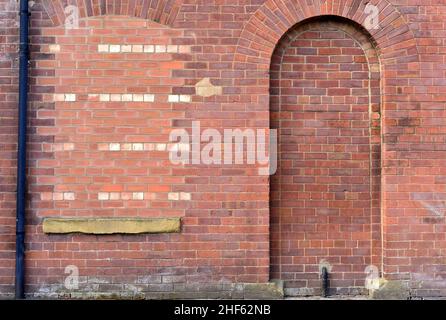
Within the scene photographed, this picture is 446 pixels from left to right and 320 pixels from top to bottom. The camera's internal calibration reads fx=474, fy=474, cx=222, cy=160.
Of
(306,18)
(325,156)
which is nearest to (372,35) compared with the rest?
(306,18)

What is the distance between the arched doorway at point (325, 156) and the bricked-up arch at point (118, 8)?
130 centimetres

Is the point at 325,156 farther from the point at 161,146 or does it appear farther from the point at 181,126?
the point at 161,146

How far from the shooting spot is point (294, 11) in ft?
17.1

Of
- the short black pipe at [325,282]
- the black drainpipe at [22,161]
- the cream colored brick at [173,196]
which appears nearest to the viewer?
the black drainpipe at [22,161]

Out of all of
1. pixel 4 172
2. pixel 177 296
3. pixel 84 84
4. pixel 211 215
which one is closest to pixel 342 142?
pixel 211 215

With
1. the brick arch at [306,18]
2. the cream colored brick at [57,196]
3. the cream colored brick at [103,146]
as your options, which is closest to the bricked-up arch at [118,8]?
the brick arch at [306,18]

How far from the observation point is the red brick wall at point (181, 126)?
A: 201 inches

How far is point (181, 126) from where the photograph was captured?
516 cm

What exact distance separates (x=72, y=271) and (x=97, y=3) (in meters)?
2.92

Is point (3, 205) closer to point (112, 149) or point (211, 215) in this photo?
point (112, 149)

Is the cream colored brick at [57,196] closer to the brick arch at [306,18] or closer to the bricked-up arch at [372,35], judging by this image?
the bricked-up arch at [372,35]

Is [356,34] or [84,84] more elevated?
[356,34]

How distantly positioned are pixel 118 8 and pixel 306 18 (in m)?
2.07

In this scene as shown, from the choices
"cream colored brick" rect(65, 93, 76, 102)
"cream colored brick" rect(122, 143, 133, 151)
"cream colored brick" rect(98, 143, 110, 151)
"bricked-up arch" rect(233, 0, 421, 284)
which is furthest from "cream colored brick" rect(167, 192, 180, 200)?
"cream colored brick" rect(65, 93, 76, 102)
